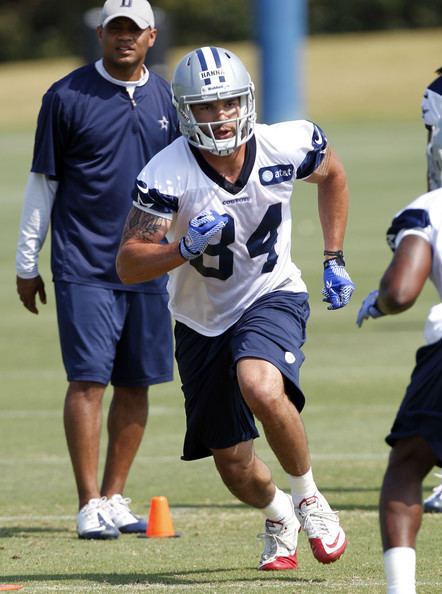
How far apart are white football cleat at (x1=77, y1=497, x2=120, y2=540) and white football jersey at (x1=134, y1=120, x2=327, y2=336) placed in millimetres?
1284

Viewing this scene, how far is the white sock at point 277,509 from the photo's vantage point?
20.5ft

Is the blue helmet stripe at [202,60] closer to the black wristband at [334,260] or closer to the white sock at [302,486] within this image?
the black wristband at [334,260]

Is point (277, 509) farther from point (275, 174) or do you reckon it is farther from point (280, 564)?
point (275, 174)

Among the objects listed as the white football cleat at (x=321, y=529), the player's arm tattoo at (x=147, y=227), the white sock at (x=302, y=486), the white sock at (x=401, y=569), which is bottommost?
the white football cleat at (x=321, y=529)

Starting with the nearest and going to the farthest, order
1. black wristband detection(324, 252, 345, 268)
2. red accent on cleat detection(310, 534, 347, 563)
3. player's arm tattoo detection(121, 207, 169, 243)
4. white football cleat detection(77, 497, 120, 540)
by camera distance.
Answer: red accent on cleat detection(310, 534, 347, 563) < player's arm tattoo detection(121, 207, 169, 243) < black wristband detection(324, 252, 345, 268) < white football cleat detection(77, 497, 120, 540)

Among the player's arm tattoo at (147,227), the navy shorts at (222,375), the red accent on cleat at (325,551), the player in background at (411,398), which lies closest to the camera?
the player in background at (411,398)

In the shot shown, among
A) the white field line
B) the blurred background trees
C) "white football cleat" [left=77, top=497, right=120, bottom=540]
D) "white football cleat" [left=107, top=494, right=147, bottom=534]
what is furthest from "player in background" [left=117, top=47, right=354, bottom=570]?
the blurred background trees

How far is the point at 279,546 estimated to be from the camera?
6.17 metres

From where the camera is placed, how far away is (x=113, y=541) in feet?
23.1

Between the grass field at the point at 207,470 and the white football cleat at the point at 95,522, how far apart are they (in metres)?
0.06

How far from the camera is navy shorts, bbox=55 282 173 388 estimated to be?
7.30 metres

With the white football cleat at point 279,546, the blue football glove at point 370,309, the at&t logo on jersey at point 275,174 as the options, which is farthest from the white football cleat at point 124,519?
the blue football glove at point 370,309

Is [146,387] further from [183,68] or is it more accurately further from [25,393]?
[25,393]

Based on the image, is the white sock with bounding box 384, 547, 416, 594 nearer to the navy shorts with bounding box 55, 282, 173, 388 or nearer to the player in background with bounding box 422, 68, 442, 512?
the player in background with bounding box 422, 68, 442, 512
